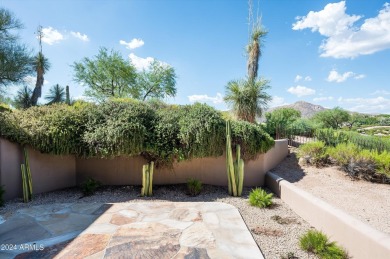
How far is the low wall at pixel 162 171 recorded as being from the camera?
593 centimetres

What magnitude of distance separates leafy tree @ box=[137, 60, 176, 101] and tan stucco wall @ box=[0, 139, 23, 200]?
18031 mm

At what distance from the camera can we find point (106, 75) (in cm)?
2116

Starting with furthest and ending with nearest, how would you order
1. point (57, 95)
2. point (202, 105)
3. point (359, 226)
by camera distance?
point (57, 95) < point (202, 105) < point (359, 226)

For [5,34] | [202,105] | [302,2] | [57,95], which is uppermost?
[5,34]

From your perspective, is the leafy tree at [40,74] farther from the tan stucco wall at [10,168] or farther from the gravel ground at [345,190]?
the gravel ground at [345,190]

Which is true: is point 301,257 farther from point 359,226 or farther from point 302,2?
point 302,2

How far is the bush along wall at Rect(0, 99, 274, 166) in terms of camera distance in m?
4.96

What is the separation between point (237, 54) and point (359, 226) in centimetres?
1136

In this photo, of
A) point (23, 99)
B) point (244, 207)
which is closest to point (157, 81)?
point (23, 99)

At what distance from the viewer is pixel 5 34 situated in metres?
12.0

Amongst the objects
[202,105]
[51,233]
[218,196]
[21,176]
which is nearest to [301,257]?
[218,196]

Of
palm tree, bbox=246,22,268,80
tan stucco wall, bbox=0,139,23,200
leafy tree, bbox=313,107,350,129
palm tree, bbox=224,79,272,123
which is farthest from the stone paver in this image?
leafy tree, bbox=313,107,350,129

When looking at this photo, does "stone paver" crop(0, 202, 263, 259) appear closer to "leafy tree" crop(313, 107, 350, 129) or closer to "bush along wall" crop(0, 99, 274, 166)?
"bush along wall" crop(0, 99, 274, 166)

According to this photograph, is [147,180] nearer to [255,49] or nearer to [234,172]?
[234,172]
